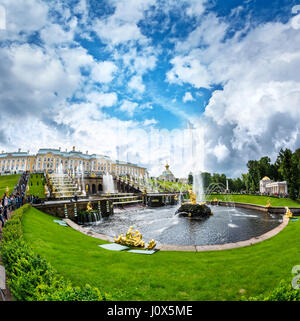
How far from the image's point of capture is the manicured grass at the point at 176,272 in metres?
5.43

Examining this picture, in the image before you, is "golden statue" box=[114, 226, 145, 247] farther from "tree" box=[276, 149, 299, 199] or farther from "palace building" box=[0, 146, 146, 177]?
"palace building" box=[0, 146, 146, 177]

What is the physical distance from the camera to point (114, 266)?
24.5 ft

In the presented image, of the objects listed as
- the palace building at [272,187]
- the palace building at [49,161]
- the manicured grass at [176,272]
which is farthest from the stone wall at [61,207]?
the palace building at [49,161]

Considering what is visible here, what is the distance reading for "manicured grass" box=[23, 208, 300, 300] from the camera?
543cm

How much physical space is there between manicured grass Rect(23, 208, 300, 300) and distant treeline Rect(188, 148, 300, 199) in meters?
35.2

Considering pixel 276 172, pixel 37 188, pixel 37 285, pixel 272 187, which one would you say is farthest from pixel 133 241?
pixel 276 172

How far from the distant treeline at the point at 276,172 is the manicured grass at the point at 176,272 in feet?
116

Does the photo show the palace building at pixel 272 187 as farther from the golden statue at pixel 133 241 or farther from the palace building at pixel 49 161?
the palace building at pixel 49 161

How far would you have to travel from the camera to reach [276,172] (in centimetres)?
6266

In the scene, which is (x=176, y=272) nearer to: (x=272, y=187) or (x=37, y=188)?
(x=37, y=188)

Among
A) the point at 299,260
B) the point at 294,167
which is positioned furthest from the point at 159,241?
the point at 294,167

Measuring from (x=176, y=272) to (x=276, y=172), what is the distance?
68875mm

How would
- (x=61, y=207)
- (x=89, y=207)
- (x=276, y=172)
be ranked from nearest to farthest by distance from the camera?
(x=61, y=207)
(x=89, y=207)
(x=276, y=172)
